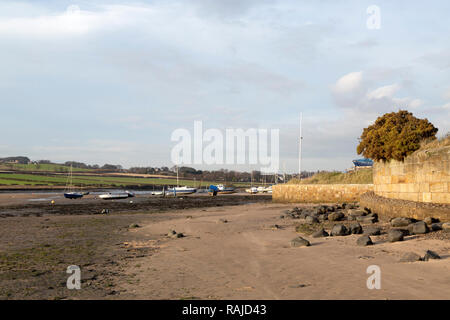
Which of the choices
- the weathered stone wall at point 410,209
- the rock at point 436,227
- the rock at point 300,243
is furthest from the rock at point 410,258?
the weathered stone wall at point 410,209

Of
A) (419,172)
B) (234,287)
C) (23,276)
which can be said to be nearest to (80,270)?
(23,276)

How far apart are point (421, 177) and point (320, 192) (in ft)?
92.8

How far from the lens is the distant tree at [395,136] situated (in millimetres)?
19969

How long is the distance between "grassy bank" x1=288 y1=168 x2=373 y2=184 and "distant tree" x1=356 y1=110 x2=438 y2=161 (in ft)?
64.8

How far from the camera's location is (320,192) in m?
45.6

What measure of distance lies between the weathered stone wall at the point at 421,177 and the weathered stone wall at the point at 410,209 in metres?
0.49

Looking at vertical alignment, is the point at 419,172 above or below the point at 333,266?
above

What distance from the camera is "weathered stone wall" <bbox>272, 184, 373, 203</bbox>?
1667 inches

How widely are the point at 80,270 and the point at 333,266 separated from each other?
7.54m

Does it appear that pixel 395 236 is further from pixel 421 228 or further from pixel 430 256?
pixel 430 256

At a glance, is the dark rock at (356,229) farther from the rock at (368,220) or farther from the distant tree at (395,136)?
the distant tree at (395,136)
